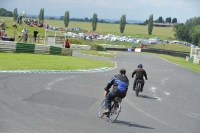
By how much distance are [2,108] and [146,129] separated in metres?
4.64

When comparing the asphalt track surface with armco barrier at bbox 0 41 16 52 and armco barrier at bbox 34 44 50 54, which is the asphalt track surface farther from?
armco barrier at bbox 34 44 50 54

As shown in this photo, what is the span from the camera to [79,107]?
1416 cm

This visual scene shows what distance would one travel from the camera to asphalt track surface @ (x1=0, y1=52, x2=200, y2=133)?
11.2m

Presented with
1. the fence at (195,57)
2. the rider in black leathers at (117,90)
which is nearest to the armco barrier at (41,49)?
the fence at (195,57)

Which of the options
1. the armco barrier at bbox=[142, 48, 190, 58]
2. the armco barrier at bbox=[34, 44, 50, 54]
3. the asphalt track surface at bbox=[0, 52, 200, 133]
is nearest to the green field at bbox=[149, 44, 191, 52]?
the armco barrier at bbox=[142, 48, 190, 58]

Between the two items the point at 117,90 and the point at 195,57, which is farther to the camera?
the point at 195,57

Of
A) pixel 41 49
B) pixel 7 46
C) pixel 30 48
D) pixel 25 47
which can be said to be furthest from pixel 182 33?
pixel 7 46

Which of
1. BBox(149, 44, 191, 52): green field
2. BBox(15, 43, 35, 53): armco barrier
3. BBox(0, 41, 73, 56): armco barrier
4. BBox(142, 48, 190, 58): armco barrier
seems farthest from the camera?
BBox(149, 44, 191, 52): green field

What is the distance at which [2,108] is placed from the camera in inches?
490

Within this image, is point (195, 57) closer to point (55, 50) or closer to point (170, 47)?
point (55, 50)

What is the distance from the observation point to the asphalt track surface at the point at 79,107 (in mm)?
11164

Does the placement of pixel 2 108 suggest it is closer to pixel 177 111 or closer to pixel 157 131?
pixel 157 131

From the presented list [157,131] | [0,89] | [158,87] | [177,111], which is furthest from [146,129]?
[158,87]

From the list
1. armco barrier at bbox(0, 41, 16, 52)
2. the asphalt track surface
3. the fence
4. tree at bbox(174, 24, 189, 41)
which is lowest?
the asphalt track surface
